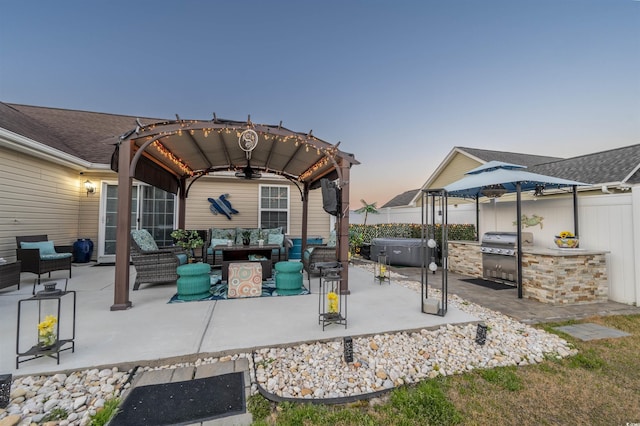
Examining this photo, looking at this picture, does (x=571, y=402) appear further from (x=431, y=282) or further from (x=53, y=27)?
(x=53, y=27)

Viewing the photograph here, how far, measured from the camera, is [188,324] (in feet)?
10.0

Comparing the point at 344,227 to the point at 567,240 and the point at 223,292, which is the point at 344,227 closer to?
the point at 223,292

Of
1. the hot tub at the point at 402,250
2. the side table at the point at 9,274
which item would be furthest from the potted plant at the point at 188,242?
the hot tub at the point at 402,250

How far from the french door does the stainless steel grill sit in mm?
8671

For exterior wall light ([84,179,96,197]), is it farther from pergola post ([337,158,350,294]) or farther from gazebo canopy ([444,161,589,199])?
gazebo canopy ([444,161,589,199])

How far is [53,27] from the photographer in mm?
6309

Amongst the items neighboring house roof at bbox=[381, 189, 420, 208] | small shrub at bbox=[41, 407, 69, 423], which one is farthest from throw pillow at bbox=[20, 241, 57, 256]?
neighboring house roof at bbox=[381, 189, 420, 208]

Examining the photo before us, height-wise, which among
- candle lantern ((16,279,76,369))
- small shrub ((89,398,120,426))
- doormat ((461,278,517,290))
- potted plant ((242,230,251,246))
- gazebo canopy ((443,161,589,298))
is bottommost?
doormat ((461,278,517,290))

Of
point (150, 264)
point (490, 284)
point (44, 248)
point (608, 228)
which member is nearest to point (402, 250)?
point (490, 284)

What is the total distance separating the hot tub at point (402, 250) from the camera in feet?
24.8

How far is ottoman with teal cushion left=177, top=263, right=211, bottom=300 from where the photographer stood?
405cm

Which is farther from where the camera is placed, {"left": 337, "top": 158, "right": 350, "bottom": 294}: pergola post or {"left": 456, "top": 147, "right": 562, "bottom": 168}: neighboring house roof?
{"left": 456, "top": 147, "right": 562, "bottom": 168}: neighboring house roof

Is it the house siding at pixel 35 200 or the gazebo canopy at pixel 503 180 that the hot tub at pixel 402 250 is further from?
the house siding at pixel 35 200

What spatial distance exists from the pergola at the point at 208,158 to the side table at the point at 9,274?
217 cm
